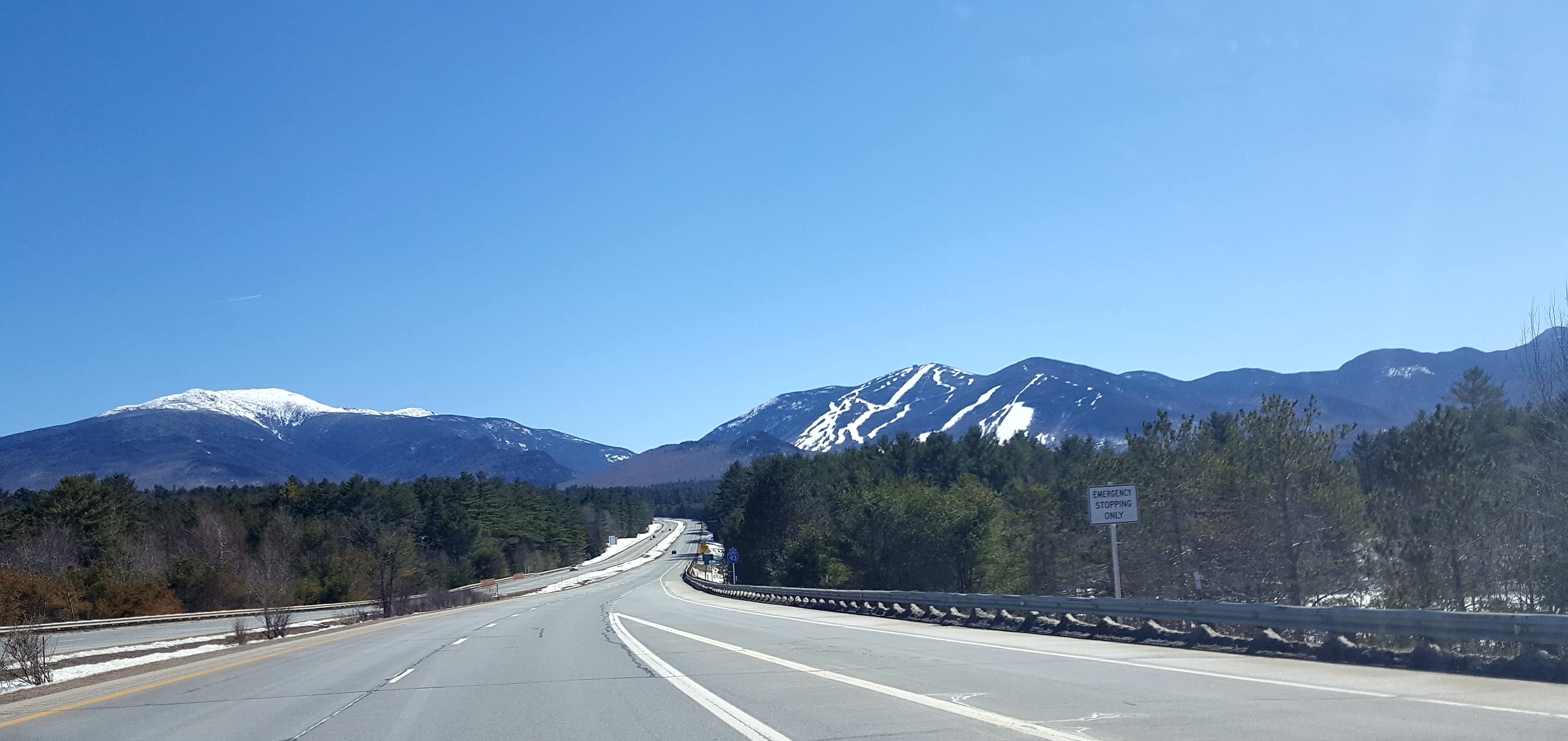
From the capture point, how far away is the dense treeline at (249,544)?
180ft

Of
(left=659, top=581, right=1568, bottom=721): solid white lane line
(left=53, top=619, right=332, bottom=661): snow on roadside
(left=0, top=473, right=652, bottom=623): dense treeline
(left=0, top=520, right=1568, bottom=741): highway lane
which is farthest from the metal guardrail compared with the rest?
(left=0, top=473, right=652, bottom=623): dense treeline

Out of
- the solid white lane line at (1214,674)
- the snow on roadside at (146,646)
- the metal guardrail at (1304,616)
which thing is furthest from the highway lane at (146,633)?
the metal guardrail at (1304,616)

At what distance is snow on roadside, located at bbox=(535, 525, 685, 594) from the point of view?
97.6m

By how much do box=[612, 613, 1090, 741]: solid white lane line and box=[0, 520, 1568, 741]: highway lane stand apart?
39 mm

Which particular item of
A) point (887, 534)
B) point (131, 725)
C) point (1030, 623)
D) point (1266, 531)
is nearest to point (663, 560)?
point (887, 534)

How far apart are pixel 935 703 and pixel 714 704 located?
2.46 metres

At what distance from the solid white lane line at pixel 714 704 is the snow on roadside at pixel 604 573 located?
238 ft

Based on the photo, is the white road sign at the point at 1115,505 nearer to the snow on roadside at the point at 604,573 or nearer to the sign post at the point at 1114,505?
the sign post at the point at 1114,505

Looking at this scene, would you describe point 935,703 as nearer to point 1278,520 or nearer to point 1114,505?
point 1114,505

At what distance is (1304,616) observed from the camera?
1462cm

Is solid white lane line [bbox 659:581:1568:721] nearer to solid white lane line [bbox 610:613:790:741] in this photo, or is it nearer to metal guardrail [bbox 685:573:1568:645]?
metal guardrail [bbox 685:573:1568:645]

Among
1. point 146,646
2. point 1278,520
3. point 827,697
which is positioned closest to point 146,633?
point 146,646

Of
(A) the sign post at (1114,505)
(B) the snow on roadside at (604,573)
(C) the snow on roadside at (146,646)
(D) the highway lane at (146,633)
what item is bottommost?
(B) the snow on roadside at (604,573)

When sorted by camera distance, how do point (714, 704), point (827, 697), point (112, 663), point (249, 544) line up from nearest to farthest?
point (714, 704) → point (827, 697) → point (112, 663) → point (249, 544)
